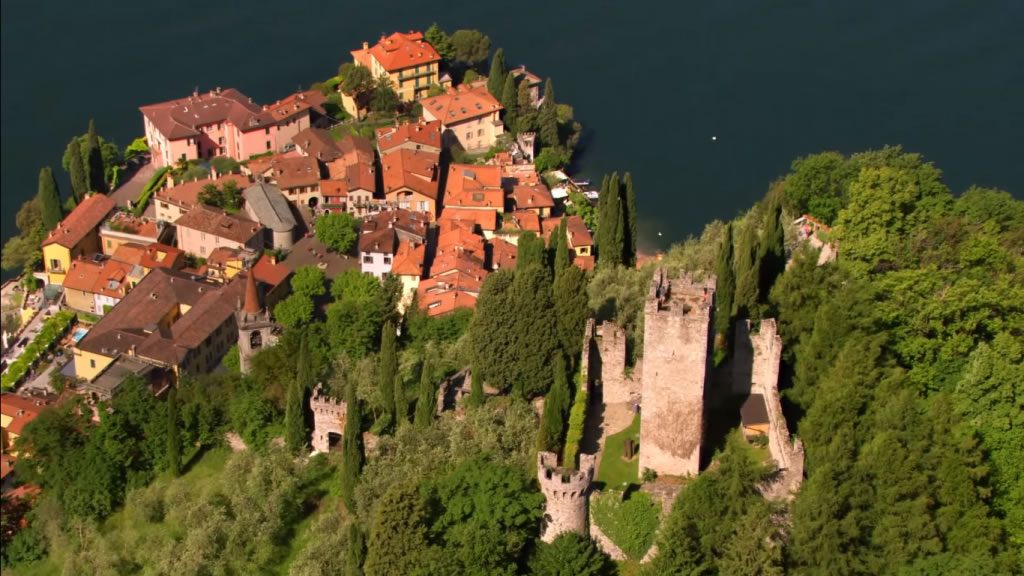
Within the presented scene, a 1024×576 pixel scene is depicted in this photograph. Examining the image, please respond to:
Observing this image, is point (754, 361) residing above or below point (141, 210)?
below

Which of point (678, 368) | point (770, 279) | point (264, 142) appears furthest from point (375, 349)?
point (264, 142)

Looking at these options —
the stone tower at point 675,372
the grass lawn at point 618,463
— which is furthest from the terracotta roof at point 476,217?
the stone tower at point 675,372

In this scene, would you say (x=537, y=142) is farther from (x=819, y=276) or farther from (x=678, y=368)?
(x=678, y=368)

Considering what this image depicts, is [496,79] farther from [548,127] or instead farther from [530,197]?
[530,197]

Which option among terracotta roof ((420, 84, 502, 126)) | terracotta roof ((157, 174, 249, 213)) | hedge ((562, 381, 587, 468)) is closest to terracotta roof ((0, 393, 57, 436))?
terracotta roof ((157, 174, 249, 213))

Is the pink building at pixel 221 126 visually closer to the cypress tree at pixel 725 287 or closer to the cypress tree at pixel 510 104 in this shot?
the cypress tree at pixel 510 104

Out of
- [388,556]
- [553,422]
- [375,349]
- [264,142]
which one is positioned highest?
[264,142]

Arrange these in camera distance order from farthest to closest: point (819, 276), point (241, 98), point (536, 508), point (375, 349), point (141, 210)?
1. point (241, 98)
2. point (141, 210)
3. point (375, 349)
4. point (819, 276)
5. point (536, 508)
